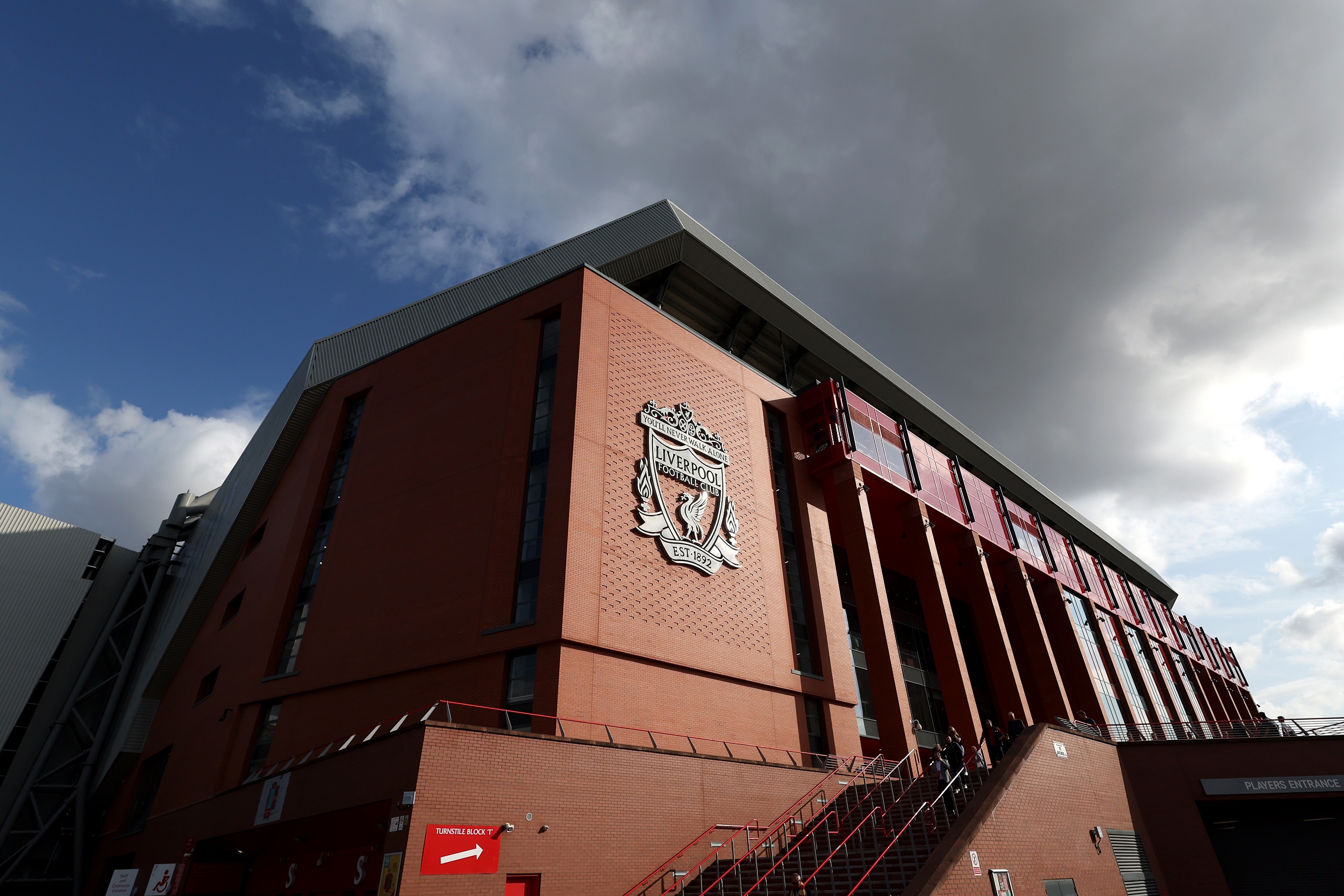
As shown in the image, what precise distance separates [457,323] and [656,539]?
14.5 meters

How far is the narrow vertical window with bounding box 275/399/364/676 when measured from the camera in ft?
86.6

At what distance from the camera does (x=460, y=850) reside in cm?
1393

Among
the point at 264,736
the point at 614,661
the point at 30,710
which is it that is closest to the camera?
the point at 614,661

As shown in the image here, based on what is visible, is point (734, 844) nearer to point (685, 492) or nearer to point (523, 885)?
point (523, 885)

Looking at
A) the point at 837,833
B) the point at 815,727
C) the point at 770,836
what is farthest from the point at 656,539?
the point at 837,833

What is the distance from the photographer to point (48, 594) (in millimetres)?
41562

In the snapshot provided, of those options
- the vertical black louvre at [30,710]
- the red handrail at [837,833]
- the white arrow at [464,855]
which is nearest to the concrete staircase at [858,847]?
the red handrail at [837,833]

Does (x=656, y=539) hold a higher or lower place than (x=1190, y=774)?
higher

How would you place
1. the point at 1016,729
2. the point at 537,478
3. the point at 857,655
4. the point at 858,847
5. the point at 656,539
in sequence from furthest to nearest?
the point at 857,655 → the point at 537,478 → the point at 656,539 → the point at 1016,729 → the point at 858,847

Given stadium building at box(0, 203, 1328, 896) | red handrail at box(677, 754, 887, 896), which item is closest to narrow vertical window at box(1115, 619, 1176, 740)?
stadium building at box(0, 203, 1328, 896)

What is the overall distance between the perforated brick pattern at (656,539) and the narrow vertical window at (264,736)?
13497 mm

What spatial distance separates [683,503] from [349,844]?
14287 mm

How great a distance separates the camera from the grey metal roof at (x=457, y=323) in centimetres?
3062

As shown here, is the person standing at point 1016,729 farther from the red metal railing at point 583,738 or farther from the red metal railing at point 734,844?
the red metal railing at point 583,738
